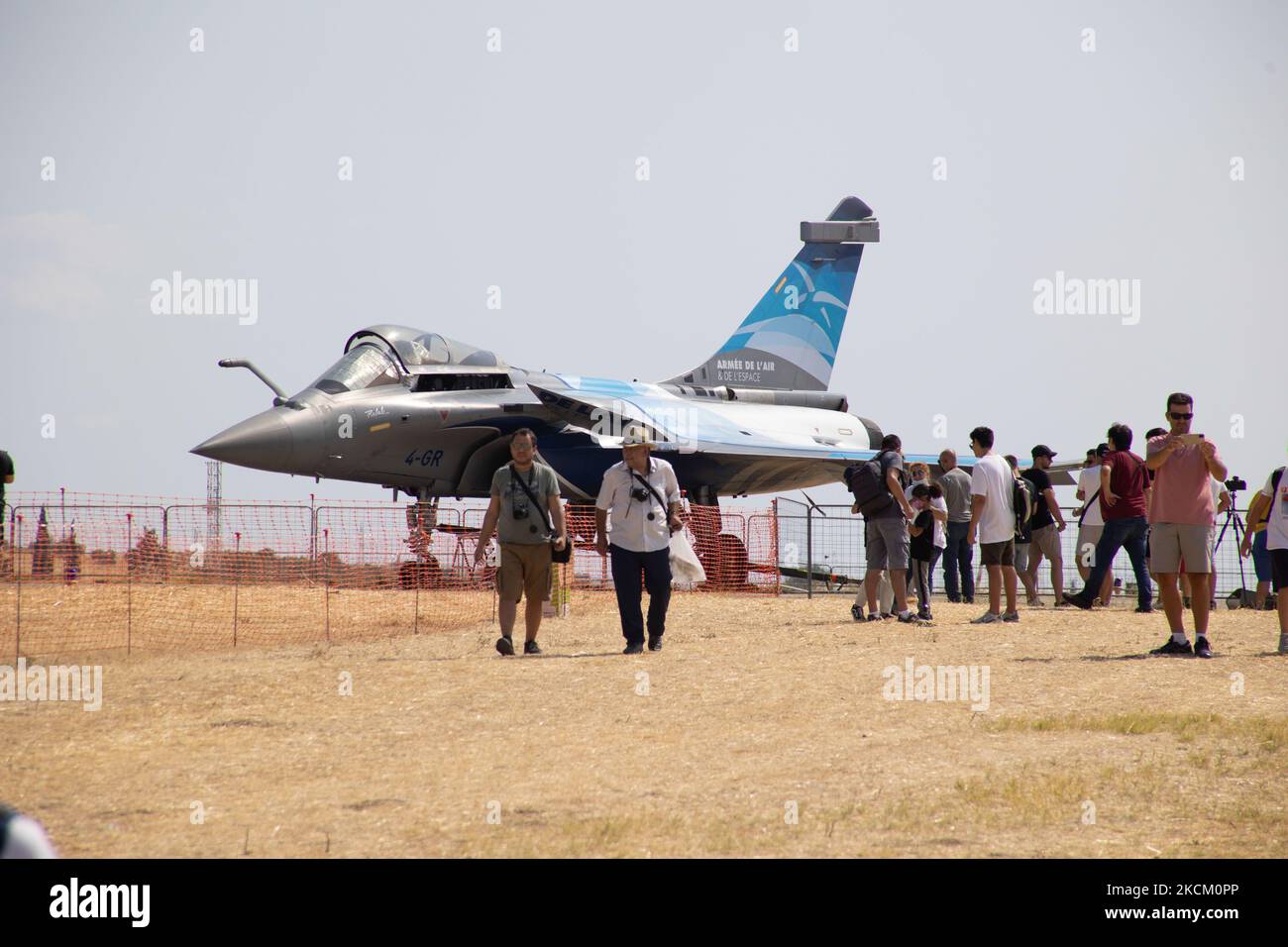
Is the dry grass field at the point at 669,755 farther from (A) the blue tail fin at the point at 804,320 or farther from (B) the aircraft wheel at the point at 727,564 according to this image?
(A) the blue tail fin at the point at 804,320

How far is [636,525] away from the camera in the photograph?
1101 centimetres

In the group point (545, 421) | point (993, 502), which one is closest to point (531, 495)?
point (993, 502)

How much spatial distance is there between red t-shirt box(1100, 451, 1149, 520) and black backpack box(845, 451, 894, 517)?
8.12 ft

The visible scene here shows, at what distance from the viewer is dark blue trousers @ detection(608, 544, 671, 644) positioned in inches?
434

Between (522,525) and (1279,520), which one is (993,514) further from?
(522,525)

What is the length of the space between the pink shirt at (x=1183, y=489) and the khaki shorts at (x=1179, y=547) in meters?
0.06

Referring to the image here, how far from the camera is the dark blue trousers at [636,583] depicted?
11016mm

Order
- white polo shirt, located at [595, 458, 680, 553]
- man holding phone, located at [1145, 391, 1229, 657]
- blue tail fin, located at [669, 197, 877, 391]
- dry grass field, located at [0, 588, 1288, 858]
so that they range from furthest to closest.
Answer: blue tail fin, located at [669, 197, 877, 391], white polo shirt, located at [595, 458, 680, 553], man holding phone, located at [1145, 391, 1229, 657], dry grass field, located at [0, 588, 1288, 858]
